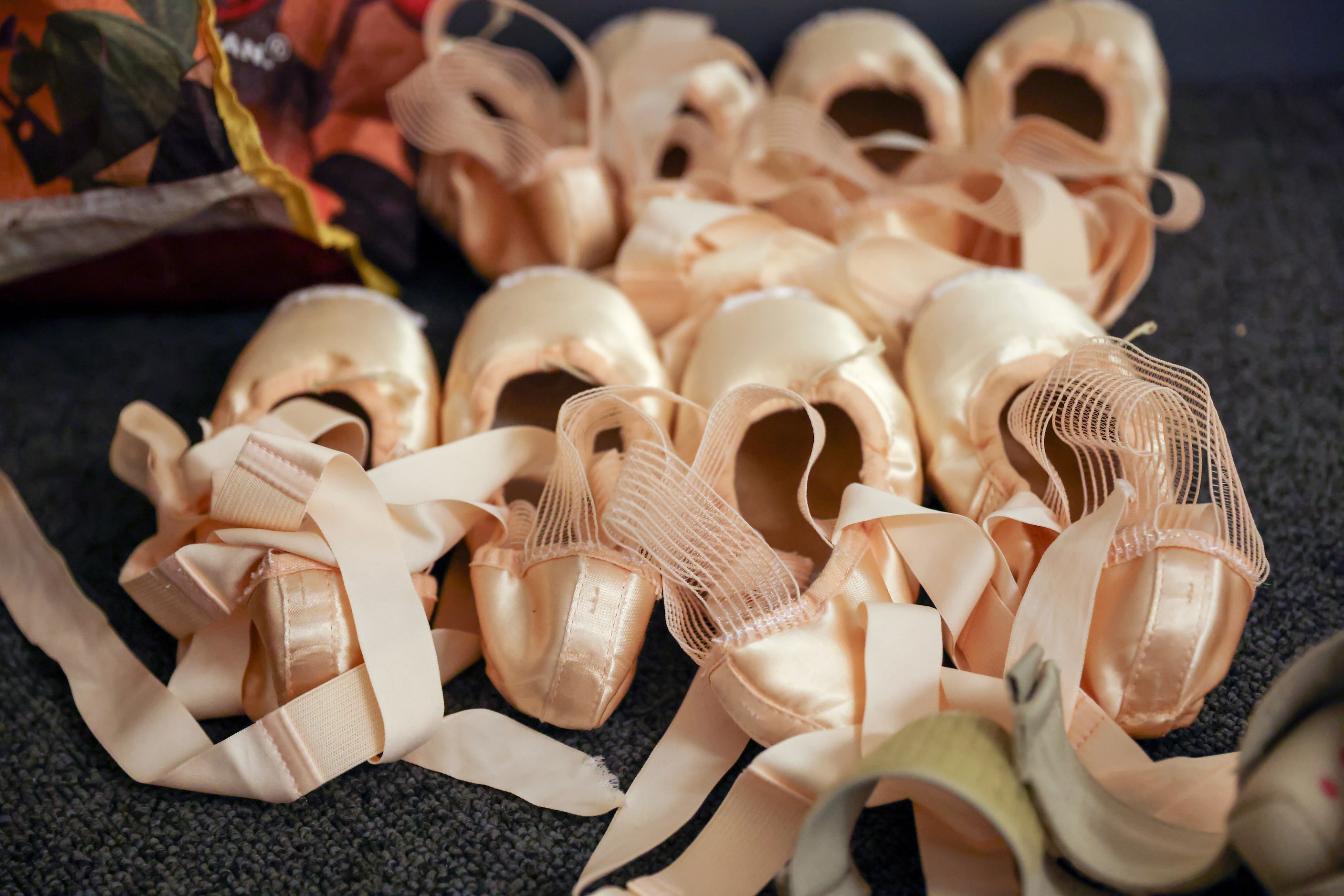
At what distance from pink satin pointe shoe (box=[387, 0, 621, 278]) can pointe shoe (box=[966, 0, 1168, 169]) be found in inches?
15.9

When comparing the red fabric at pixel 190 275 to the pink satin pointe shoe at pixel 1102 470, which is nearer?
the pink satin pointe shoe at pixel 1102 470

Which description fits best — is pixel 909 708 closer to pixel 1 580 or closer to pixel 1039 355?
pixel 1039 355

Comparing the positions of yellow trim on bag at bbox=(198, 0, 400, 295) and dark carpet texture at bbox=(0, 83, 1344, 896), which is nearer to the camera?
dark carpet texture at bbox=(0, 83, 1344, 896)

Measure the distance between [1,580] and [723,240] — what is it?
617mm

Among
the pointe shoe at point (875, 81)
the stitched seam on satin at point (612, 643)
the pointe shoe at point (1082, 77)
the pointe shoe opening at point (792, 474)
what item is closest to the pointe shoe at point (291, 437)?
the stitched seam on satin at point (612, 643)

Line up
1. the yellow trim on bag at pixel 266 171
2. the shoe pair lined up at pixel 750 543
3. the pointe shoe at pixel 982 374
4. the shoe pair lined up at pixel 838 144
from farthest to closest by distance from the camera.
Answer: the shoe pair lined up at pixel 838 144 < the yellow trim on bag at pixel 266 171 < the pointe shoe at pixel 982 374 < the shoe pair lined up at pixel 750 543

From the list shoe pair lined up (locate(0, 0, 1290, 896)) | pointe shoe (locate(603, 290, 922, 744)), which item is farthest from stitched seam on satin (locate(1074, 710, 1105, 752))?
pointe shoe (locate(603, 290, 922, 744))

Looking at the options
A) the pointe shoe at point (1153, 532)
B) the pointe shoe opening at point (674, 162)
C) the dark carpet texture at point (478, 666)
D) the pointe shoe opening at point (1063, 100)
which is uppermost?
the pointe shoe opening at point (1063, 100)

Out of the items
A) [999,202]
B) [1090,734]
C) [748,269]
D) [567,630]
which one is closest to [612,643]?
[567,630]

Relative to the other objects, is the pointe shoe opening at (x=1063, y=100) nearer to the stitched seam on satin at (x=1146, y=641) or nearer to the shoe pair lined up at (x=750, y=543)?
the shoe pair lined up at (x=750, y=543)

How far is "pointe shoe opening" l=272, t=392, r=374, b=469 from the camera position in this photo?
78cm

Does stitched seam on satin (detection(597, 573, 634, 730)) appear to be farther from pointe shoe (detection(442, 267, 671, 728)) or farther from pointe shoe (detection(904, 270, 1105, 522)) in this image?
pointe shoe (detection(904, 270, 1105, 522))

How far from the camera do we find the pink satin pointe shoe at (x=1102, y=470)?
550mm

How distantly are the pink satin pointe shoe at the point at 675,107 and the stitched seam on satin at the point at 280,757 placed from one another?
1.89 ft
